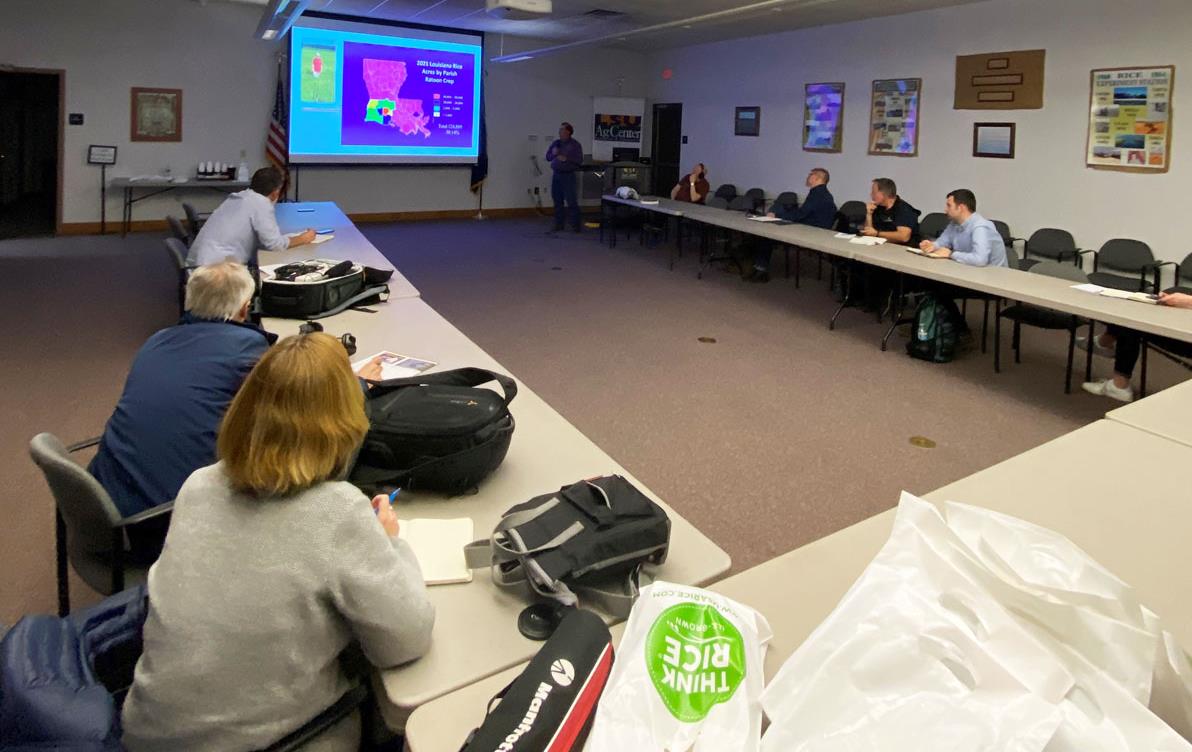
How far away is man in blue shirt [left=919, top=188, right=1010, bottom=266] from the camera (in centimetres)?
514

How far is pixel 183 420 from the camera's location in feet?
6.46

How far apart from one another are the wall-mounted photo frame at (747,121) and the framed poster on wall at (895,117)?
2.02 m

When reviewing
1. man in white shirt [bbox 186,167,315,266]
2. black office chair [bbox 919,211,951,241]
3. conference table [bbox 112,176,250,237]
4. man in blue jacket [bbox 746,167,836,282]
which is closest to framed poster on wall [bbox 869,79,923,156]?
black office chair [bbox 919,211,951,241]

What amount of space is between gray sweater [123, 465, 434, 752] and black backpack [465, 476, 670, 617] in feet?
0.78

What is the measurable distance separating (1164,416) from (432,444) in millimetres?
2260

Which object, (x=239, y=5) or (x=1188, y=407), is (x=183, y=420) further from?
(x=239, y=5)

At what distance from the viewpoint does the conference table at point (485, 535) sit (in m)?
1.24

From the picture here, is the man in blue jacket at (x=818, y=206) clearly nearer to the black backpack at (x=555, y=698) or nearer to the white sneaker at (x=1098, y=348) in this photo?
A: the white sneaker at (x=1098, y=348)

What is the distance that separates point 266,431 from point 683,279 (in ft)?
22.7

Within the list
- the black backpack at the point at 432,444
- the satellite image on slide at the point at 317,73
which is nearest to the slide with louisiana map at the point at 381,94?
the satellite image on slide at the point at 317,73

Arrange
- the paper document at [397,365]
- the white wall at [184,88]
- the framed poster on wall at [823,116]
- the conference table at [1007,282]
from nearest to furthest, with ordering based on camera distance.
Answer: the paper document at [397,365] < the conference table at [1007,282] < the white wall at [184,88] < the framed poster on wall at [823,116]

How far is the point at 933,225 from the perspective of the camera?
7.68m

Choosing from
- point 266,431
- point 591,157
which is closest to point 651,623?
point 266,431

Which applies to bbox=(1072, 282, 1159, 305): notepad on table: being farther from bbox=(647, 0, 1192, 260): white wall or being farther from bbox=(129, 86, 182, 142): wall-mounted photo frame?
bbox=(129, 86, 182, 142): wall-mounted photo frame
